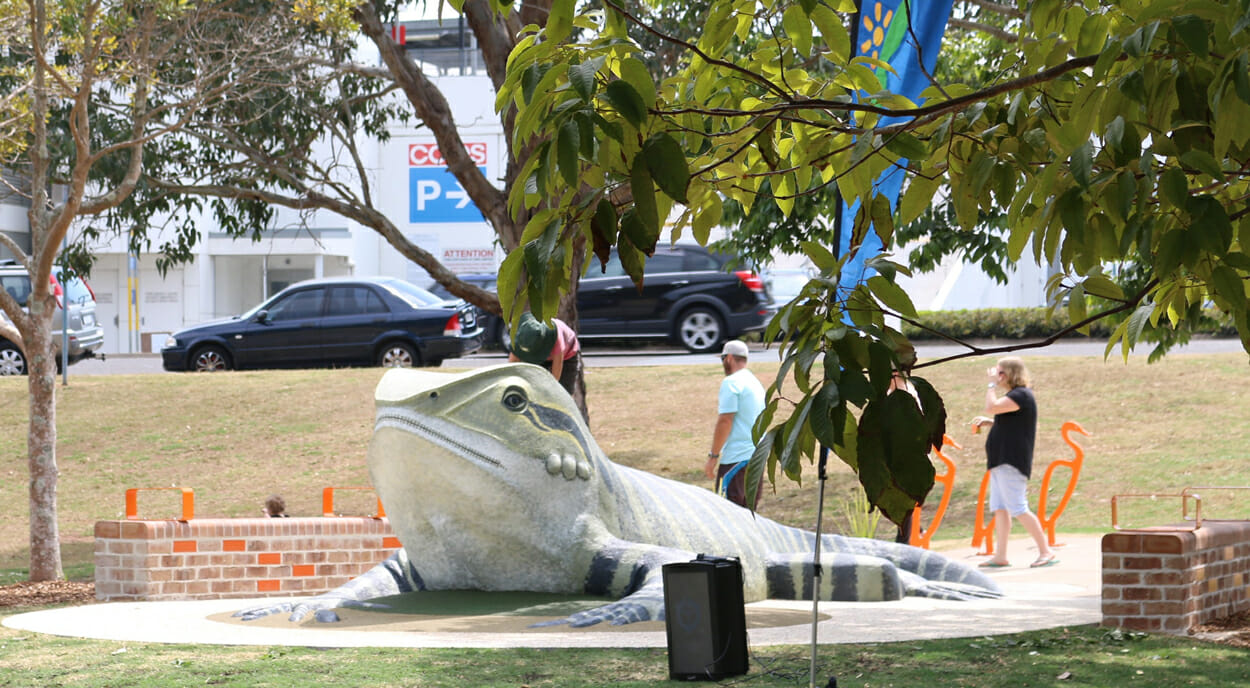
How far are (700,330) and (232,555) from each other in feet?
50.3

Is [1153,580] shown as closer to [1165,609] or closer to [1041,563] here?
[1165,609]

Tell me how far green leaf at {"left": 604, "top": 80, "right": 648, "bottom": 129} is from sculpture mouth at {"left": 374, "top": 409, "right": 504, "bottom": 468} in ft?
18.0

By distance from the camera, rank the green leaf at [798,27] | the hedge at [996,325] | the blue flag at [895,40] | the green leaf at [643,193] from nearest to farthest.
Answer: the green leaf at [643,193]
the green leaf at [798,27]
the blue flag at [895,40]
the hedge at [996,325]

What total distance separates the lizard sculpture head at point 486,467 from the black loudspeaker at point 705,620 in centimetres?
208

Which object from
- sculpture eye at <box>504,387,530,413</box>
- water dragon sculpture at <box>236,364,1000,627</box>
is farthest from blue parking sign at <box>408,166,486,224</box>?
sculpture eye at <box>504,387,530,413</box>

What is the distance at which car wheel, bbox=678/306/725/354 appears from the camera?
24.4m

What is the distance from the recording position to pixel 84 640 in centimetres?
735

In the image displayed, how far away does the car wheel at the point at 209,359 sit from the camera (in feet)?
80.0

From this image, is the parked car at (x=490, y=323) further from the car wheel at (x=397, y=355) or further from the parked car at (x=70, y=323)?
the parked car at (x=70, y=323)

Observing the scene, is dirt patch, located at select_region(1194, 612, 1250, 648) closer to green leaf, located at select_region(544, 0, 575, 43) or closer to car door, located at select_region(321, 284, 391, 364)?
green leaf, located at select_region(544, 0, 575, 43)

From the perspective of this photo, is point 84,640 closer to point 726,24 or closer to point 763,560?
point 763,560

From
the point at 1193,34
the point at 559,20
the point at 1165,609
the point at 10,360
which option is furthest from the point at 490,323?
the point at 1193,34

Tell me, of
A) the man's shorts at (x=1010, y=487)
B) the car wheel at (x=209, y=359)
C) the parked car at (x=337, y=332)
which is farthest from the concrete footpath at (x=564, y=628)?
the car wheel at (x=209, y=359)

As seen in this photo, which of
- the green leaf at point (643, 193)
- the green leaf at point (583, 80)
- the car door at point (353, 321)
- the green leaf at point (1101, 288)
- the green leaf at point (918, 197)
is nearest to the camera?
the green leaf at point (583, 80)
